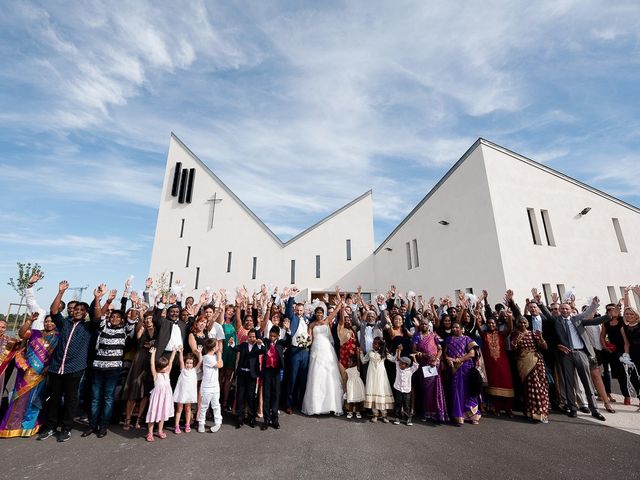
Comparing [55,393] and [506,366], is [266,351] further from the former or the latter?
[506,366]

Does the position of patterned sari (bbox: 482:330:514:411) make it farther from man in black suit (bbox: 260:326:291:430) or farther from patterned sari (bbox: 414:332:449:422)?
man in black suit (bbox: 260:326:291:430)

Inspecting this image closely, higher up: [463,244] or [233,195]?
[233,195]

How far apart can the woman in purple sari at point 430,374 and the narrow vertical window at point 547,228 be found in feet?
37.7

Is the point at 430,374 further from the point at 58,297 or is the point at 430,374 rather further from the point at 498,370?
the point at 58,297

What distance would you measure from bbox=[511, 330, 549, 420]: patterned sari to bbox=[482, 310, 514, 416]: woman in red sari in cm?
22

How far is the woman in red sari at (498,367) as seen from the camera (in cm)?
578

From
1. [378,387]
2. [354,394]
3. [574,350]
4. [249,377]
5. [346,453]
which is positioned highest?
[574,350]

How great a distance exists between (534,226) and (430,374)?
11922mm

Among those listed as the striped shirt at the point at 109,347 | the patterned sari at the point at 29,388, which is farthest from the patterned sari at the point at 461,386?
the patterned sari at the point at 29,388

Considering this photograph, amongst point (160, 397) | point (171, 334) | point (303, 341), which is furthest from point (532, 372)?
point (171, 334)

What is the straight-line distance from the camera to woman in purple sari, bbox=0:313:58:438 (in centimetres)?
476

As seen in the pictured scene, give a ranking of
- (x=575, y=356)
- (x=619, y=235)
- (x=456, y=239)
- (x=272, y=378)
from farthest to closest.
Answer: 1. (x=619, y=235)
2. (x=456, y=239)
3. (x=575, y=356)
4. (x=272, y=378)

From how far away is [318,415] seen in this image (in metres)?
5.98

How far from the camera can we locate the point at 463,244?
47.7ft
